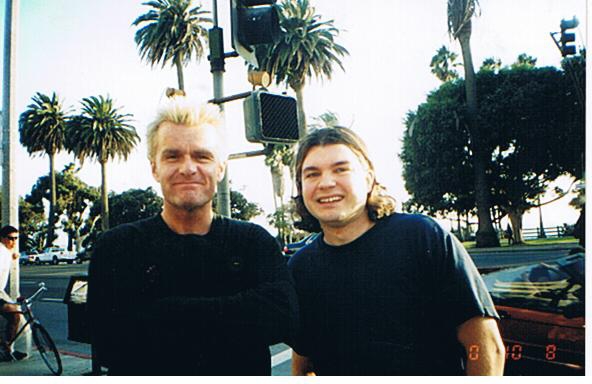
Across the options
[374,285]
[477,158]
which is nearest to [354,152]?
[374,285]

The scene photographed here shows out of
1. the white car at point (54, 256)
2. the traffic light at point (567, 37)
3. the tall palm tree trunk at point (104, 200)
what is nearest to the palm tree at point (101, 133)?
the tall palm tree trunk at point (104, 200)

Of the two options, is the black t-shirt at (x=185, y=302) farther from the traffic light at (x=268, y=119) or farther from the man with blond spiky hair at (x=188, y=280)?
the traffic light at (x=268, y=119)

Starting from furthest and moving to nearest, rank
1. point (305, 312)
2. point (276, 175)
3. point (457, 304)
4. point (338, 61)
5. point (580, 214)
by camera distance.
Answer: point (338, 61) → point (276, 175) → point (580, 214) → point (305, 312) → point (457, 304)

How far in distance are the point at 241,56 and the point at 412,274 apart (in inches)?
45.4

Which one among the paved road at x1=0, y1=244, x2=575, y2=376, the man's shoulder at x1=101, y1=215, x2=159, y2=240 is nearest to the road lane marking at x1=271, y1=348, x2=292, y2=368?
the paved road at x1=0, y1=244, x2=575, y2=376

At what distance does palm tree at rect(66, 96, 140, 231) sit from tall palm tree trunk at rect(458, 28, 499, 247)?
5.98 ft

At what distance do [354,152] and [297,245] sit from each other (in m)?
0.47

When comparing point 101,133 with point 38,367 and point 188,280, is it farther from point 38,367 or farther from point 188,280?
point 38,367

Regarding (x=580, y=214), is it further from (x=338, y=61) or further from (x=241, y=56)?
(x=241, y=56)

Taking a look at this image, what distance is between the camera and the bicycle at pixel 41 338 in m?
3.35

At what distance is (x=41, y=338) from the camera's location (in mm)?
3467

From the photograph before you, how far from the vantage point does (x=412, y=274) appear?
4.62 ft

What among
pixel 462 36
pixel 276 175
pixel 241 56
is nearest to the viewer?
pixel 241 56

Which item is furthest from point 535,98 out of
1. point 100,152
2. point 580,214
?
point 100,152
